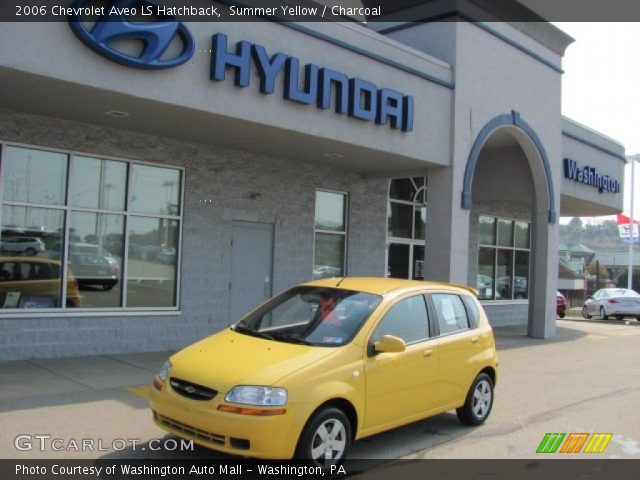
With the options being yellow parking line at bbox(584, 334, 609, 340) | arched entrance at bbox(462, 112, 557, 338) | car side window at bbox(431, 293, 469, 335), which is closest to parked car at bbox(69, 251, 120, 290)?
car side window at bbox(431, 293, 469, 335)

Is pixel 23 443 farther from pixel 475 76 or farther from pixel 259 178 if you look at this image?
pixel 475 76

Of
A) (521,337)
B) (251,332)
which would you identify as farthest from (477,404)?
(521,337)

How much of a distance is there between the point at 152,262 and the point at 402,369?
630 cm

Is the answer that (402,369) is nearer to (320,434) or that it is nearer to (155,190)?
(320,434)

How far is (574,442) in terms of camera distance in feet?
22.7

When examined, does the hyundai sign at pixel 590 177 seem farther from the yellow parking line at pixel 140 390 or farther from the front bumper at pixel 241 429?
the front bumper at pixel 241 429

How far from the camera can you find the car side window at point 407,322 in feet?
20.4

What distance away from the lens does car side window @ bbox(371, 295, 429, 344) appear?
6.23 meters

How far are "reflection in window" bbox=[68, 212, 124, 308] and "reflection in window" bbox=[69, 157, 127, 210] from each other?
20cm

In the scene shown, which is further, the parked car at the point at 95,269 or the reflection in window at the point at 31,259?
the parked car at the point at 95,269

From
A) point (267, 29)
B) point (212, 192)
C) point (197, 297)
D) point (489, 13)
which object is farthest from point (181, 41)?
point (489, 13)

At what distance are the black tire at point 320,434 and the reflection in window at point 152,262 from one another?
6339mm

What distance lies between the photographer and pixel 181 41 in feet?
28.7

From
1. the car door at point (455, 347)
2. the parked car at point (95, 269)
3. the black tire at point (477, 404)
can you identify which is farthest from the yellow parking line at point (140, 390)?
the black tire at point (477, 404)
